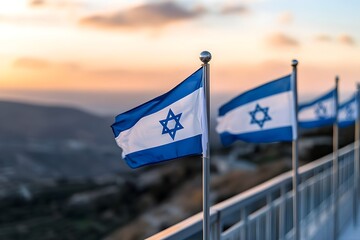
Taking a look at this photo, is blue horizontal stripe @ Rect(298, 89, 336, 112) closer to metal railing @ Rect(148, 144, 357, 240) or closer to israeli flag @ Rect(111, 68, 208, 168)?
metal railing @ Rect(148, 144, 357, 240)

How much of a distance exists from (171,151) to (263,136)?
1.47 metres

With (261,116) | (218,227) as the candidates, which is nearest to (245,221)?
(218,227)

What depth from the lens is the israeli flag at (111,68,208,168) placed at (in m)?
2.83

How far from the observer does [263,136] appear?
411 cm

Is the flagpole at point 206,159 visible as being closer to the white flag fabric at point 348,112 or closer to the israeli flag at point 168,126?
the israeli flag at point 168,126

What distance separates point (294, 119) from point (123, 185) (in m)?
40.7

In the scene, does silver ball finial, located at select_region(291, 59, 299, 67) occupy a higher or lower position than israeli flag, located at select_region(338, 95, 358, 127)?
higher

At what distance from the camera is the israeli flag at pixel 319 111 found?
561cm

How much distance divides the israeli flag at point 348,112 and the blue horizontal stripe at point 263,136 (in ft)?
9.97

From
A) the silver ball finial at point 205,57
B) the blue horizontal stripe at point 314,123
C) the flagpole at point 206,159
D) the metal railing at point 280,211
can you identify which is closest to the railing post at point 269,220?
the metal railing at point 280,211

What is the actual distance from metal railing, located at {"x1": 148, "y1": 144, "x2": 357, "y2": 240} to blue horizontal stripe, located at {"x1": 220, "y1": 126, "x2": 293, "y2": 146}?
383mm

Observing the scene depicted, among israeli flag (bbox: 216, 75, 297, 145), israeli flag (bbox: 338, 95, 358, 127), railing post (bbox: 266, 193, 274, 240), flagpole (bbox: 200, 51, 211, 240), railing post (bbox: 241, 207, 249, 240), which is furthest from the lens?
israeli flag (bbox: 338, 95, 358, 127)

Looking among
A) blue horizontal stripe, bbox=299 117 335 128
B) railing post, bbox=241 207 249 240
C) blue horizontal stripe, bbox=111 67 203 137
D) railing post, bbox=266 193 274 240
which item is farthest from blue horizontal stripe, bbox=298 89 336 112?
blue horizontal stripe, bbox=111 67 203 137

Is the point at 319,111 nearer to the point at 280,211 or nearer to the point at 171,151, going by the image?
the point at 280,211
